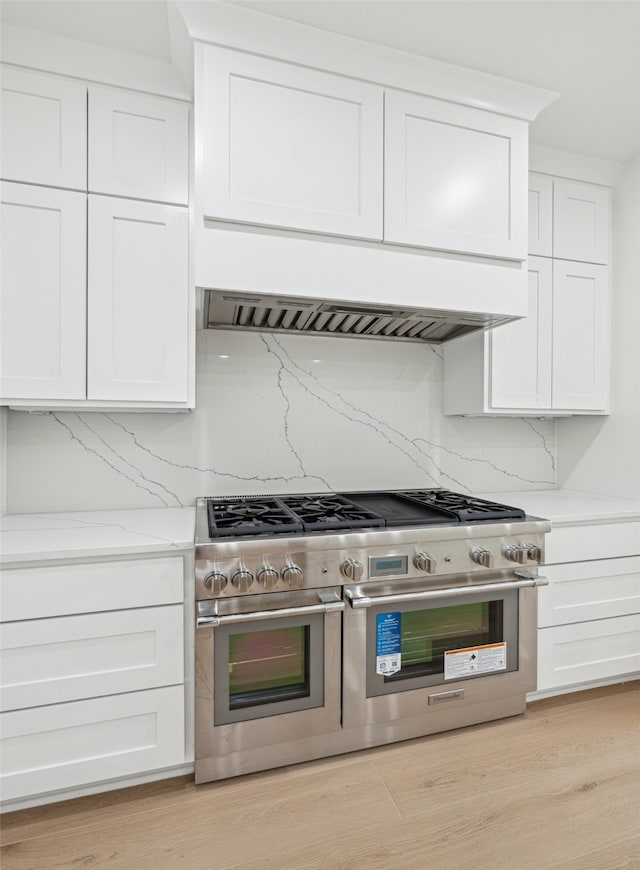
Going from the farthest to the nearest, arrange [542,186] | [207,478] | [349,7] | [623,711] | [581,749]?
[542,186] < [207,478] < [623,711] < [581,749] < [349,7]

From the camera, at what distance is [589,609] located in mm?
2043

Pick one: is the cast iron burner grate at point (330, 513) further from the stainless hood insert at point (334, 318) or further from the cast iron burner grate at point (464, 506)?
the stainless hood insert at point (334, 318)

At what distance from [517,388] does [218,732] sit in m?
1.91

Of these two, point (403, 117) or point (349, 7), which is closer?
point (349, 7)

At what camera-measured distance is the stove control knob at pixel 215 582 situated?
4.82 feet

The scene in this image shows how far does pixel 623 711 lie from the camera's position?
196 cm

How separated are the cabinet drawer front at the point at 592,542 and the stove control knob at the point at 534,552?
14cm

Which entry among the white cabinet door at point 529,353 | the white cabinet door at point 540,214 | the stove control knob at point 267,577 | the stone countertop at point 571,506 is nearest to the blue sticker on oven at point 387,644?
the stove control knob at point 267,577

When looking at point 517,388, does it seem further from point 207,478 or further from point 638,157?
point 207,478

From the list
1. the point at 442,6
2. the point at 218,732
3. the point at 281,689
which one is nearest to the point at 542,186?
the point at 442,6

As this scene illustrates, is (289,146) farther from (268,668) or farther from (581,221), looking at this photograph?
(268,668)

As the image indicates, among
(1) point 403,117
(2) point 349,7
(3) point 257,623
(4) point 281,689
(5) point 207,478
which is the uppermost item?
(2) point 349,7

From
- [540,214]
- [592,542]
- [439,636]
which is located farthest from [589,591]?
[540,214]

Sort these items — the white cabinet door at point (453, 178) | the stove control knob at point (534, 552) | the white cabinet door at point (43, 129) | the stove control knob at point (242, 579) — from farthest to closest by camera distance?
the stove control knob at point (534, 552), the white cabinet door at point (453, 178), the white cabinet door at point (43, 129), the stove control knob at point (242, 579)
